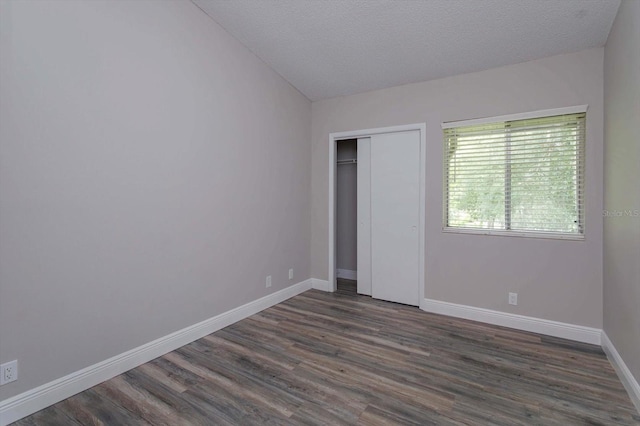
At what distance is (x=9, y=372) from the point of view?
176 centimetres

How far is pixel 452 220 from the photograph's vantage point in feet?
11.4

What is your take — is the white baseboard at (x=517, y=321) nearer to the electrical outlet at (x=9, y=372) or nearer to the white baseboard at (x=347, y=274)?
the white baseboard at (x=347, y=274)

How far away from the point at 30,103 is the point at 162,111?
0.86m

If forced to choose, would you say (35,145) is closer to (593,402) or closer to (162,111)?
(162,111)

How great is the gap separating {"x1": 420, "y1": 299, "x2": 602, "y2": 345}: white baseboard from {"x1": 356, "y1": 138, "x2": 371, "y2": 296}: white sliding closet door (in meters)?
0.88

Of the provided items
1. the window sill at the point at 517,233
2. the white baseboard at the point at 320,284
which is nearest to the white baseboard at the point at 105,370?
the white baseboard at the point at 320,284

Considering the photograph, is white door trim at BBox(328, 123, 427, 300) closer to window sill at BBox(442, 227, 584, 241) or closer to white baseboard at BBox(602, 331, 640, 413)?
window sill at BBox(442, 227, 584, 241)

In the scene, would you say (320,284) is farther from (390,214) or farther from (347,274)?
(390,214)

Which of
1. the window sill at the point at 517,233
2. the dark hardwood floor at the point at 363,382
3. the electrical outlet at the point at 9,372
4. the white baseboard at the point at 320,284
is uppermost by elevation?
the window sill at the point at 517,233

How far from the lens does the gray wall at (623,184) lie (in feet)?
6.32

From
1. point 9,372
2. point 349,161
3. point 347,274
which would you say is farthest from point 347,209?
point 9,372

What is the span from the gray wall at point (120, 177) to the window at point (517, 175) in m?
2.22

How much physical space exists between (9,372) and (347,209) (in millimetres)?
4177

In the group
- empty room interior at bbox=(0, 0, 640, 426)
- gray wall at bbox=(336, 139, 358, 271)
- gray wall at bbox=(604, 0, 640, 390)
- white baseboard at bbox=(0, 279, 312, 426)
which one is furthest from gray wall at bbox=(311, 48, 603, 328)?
white baseboard at bbox=(0, 279, 312, 426)
